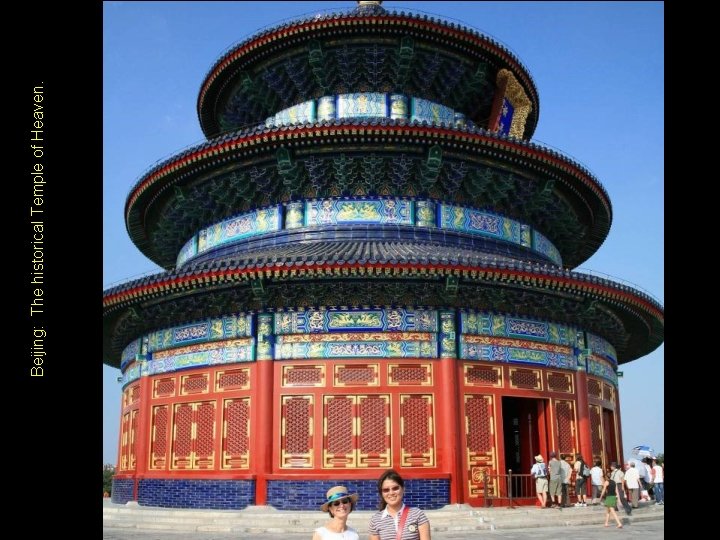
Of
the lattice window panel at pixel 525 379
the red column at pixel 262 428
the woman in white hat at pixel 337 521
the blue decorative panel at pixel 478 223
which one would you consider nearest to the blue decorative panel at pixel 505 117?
the blue decorative panel at pixel 478 223

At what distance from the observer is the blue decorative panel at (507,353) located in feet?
55.7

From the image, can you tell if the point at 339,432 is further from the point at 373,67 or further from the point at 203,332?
the point at 373,67

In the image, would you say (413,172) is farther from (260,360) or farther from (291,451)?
(291,451)

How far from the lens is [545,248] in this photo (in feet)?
72.3

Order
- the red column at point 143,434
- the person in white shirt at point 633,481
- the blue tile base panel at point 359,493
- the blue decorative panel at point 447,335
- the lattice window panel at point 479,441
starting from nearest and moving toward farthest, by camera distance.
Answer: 1. the blue tile base panel at point 359,493
2. the lattice window panel at point 479,441
3. the blue decorative panel at point 447,335
4. the person in white shirt at point 633,481
5. the red column at point 143,434

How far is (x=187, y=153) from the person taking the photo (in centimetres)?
1948

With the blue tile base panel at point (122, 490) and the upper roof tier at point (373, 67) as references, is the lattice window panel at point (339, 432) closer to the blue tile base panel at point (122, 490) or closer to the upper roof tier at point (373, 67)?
the blue tile base panel at point (122, 490)

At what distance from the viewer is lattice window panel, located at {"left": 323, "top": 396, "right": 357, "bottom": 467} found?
636 inches

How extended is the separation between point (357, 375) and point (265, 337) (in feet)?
7.53

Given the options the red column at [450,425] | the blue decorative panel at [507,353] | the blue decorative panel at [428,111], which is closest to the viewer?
the red column at [450,425]

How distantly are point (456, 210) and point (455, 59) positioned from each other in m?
5.53

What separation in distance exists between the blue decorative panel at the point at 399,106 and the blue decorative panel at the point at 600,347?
8.37 meters
